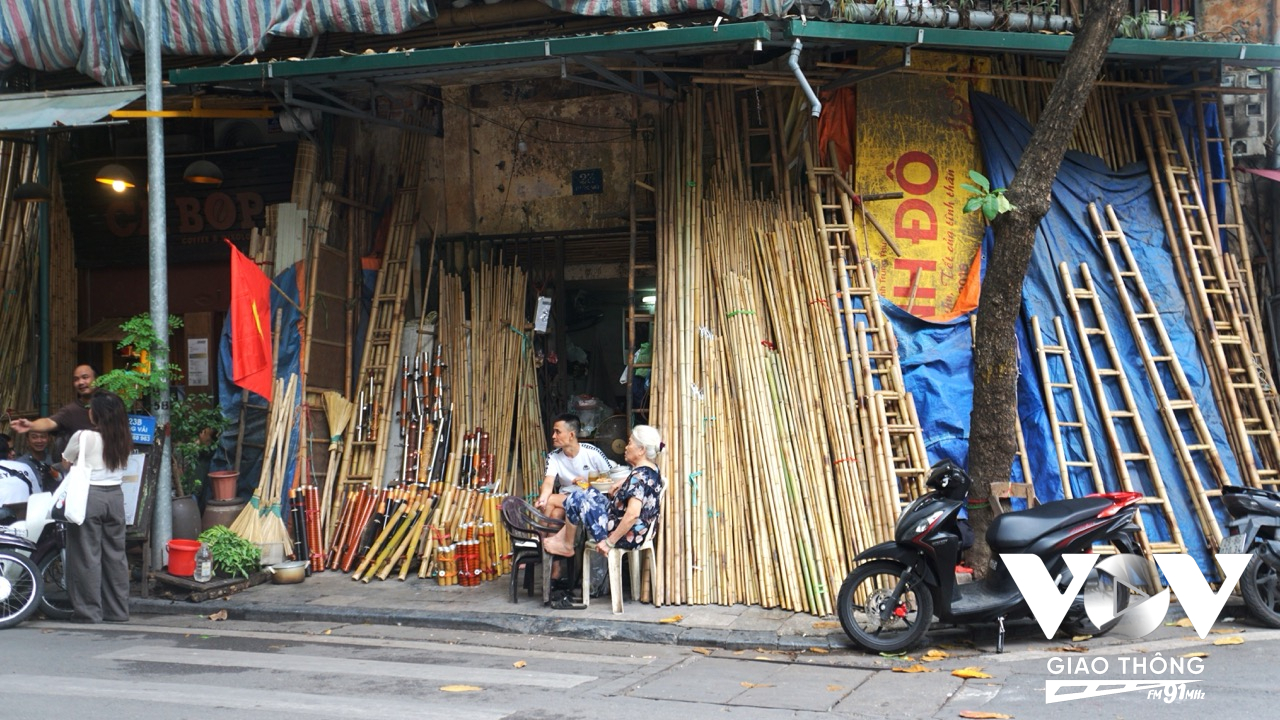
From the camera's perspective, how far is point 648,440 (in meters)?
7.95

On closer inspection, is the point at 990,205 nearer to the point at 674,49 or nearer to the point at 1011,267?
the point at 1011,267

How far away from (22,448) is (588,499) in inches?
279

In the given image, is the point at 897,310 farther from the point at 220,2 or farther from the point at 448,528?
the point at 220,2

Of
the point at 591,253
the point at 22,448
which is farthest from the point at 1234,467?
the point at 22,448

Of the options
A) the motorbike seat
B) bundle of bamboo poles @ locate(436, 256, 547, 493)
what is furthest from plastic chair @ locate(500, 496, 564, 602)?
the motorbike seat

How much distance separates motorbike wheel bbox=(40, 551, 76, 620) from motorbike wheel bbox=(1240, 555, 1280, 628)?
27.7 ft

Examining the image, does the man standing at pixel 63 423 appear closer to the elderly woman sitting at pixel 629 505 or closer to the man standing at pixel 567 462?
the man standing at pixel 567 462

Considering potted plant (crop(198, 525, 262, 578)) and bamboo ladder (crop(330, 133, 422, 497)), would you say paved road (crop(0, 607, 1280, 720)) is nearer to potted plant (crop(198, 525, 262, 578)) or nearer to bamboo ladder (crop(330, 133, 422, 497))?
potted plant (crop(198, 525, 262, 578))

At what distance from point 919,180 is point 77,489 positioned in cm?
718

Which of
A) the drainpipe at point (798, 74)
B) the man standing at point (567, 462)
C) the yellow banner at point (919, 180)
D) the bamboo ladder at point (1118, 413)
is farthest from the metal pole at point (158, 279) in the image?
the bamboo ladder at point (1118, 413)

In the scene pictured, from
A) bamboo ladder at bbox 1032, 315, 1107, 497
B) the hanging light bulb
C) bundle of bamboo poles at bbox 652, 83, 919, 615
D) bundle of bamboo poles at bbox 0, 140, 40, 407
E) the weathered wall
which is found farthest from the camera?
bundle of bamboo poles at bbox 0, 140, 40, 407

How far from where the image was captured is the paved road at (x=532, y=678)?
5531 mm

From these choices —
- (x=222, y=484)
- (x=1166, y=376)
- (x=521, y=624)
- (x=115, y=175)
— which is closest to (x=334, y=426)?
(x=222, y=484)

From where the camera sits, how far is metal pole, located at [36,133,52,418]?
11.1 metres
